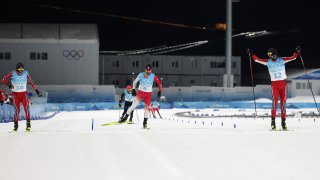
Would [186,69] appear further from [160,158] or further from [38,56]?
[160,158]

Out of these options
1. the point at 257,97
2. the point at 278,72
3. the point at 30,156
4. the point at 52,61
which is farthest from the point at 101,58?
the point at 30,156

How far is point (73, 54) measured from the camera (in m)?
46.2

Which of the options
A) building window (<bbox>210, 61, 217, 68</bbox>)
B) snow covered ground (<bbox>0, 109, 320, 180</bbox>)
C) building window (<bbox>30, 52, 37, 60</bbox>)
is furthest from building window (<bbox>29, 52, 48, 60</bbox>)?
snow covered ground (<bbox>0, 109, 320, 180</bbox>)

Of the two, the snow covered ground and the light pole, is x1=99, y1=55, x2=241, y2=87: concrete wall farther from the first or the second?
the snow covered ground

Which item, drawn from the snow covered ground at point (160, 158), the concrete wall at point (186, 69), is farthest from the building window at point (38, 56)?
the snow covered ground at point (160, 158)

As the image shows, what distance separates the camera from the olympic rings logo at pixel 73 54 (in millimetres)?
46094

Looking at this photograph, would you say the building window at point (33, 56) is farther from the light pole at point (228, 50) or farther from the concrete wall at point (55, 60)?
the light pole at point (228, 50)

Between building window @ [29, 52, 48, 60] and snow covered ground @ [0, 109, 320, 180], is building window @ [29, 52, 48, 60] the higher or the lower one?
the higher one

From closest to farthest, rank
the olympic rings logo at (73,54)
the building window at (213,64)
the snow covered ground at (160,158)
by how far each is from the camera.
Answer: the snow covered ground at (160,158) < the olympic rings logo at (73,54) < the building window at (213,64)

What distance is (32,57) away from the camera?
45750 mm

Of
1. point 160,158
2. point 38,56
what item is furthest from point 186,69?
point 160,158

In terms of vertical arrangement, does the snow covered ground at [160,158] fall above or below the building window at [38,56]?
below

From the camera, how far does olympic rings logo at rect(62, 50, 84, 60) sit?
151ft

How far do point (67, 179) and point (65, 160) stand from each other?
4.11ft
